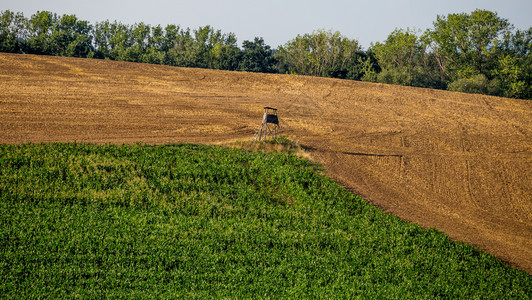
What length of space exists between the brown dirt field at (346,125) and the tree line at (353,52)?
1341 centimetres

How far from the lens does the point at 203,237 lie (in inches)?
562

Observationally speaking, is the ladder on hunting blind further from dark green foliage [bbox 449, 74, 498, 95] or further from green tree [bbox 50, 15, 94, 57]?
green tree [bbox 50, 15, 94, 57]

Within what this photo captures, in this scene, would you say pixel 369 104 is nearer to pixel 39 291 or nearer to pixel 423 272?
pixel 423 272

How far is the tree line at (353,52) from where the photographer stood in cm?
5538

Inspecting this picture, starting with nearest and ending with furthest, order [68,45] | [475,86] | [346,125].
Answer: [346,125], [475,86], [68,45]

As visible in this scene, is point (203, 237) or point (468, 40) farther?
point (468, 40)

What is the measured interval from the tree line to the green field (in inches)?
1594

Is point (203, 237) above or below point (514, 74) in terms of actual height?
below

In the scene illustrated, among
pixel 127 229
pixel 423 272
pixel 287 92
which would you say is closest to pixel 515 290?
pixel 423 272

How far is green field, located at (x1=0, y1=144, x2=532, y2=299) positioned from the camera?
11.6 metres

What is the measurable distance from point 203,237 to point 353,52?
201 ft

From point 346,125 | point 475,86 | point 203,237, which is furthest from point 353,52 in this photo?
point 203,237

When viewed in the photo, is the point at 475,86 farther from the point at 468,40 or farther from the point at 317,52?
the point at 317,52

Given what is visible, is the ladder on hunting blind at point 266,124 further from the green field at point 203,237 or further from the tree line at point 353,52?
the tree line at point 353,52
